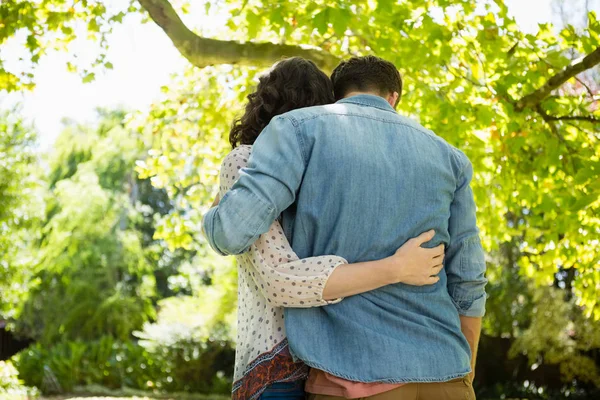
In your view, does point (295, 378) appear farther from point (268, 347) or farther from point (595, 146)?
point (595, 146)

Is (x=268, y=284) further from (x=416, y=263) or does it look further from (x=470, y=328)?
(x=470, y=328)

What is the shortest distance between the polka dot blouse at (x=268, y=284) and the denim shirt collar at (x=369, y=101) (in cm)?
29

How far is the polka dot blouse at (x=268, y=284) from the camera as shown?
1.69 metres

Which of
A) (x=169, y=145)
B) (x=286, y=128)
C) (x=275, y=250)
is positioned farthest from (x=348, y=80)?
(x=169, y=145)

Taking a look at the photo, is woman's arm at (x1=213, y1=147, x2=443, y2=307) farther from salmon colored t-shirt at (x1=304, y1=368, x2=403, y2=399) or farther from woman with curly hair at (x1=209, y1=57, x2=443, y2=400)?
salmon colored t-shirt at (x1=304, y1=368, x2=403, y2=399)

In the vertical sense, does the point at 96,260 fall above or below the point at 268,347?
below

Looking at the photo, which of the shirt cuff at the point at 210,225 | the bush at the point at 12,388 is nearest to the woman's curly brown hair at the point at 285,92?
the shirt cuff at the point at 210,225

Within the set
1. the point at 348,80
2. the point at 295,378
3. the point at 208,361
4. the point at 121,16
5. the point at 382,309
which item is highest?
the point at 121,16

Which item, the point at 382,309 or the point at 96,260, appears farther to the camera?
the point at 96,260

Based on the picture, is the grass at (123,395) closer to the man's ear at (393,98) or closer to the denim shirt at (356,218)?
the man's ear at (393,98)

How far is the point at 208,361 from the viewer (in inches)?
513

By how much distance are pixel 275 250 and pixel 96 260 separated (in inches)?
728

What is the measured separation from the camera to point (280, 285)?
66.8 inches

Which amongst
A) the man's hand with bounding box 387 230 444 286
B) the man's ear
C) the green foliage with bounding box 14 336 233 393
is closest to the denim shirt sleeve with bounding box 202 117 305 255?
the man's hand with bounding box 387 230 444 286
